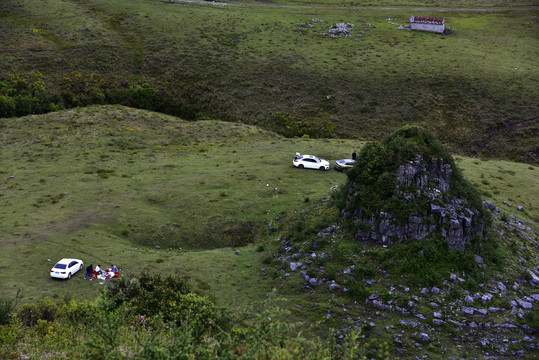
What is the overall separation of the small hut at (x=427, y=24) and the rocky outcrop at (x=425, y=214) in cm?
10904

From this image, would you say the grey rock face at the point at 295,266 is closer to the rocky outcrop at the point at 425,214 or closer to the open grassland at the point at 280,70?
the rocky outcrop at the point at 425,214

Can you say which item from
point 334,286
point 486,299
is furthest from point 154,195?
point 486,299

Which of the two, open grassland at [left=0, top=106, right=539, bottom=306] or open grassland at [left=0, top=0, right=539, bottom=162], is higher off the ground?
open grassland at [left=0, top=0, right=539, bottom=162]

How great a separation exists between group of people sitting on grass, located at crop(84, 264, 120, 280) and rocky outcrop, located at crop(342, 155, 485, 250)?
1752 centimetres

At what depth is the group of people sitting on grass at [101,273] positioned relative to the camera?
28.5 m

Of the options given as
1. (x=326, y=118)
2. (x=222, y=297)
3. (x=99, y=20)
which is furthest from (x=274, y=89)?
(x=222, y=297)

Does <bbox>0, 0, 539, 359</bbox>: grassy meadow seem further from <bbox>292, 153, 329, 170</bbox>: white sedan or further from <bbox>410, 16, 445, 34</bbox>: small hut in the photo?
<bbox>410, 16, 445, 34</bbox>: small hut

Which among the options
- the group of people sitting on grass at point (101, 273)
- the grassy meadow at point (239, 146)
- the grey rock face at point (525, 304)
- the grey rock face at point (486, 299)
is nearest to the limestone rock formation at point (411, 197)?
the grassy meadow at point (239, 146)

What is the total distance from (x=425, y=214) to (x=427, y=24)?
114 metres

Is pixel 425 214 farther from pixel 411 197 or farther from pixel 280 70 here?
pixel 280 70

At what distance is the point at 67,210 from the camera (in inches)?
1539

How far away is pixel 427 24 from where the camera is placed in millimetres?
122438

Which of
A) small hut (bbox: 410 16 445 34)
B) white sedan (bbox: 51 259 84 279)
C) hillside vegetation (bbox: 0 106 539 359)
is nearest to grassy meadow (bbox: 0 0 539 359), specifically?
hillside vegetation (bbox: 0 106 539 359)

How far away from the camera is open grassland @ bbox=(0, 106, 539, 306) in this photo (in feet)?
99.3
